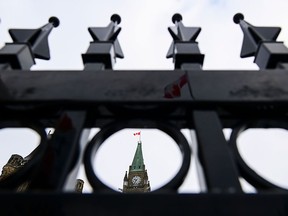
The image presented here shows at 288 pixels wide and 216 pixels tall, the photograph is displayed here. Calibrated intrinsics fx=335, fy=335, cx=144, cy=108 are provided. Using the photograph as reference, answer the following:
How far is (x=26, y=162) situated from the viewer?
11.3ft

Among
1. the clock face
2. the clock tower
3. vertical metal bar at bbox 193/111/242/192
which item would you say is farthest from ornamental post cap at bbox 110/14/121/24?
the clock face

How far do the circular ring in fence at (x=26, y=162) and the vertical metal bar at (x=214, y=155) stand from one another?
Answer: 160 cm

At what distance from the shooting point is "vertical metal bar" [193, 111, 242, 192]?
8.88ft

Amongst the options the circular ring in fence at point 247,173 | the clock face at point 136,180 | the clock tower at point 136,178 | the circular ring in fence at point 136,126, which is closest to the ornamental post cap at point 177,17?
the circular ring in fence at point 136,126

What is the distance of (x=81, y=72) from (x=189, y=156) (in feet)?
6.74

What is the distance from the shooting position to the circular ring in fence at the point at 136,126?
9.70 feet

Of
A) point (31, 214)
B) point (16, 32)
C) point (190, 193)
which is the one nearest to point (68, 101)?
point (31, 214)

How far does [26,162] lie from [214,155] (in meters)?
1.90

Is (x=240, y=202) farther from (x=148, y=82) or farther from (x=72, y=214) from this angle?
(x=148, y=82)

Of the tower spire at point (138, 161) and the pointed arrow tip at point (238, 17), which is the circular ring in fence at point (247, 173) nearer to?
the pointed arrow tip at point (238, 17)

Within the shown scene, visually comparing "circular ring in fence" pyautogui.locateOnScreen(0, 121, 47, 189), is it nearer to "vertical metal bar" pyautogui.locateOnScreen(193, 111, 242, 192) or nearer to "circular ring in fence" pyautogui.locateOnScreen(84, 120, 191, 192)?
"circular ring in fence" pyautogui.locateOnScreen(84, 120, 191, 192)

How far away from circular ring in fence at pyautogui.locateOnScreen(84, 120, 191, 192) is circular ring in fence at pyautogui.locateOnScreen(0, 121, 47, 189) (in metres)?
0.51

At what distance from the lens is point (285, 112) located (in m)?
3.80

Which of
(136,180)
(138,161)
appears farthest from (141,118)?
(138,161)
